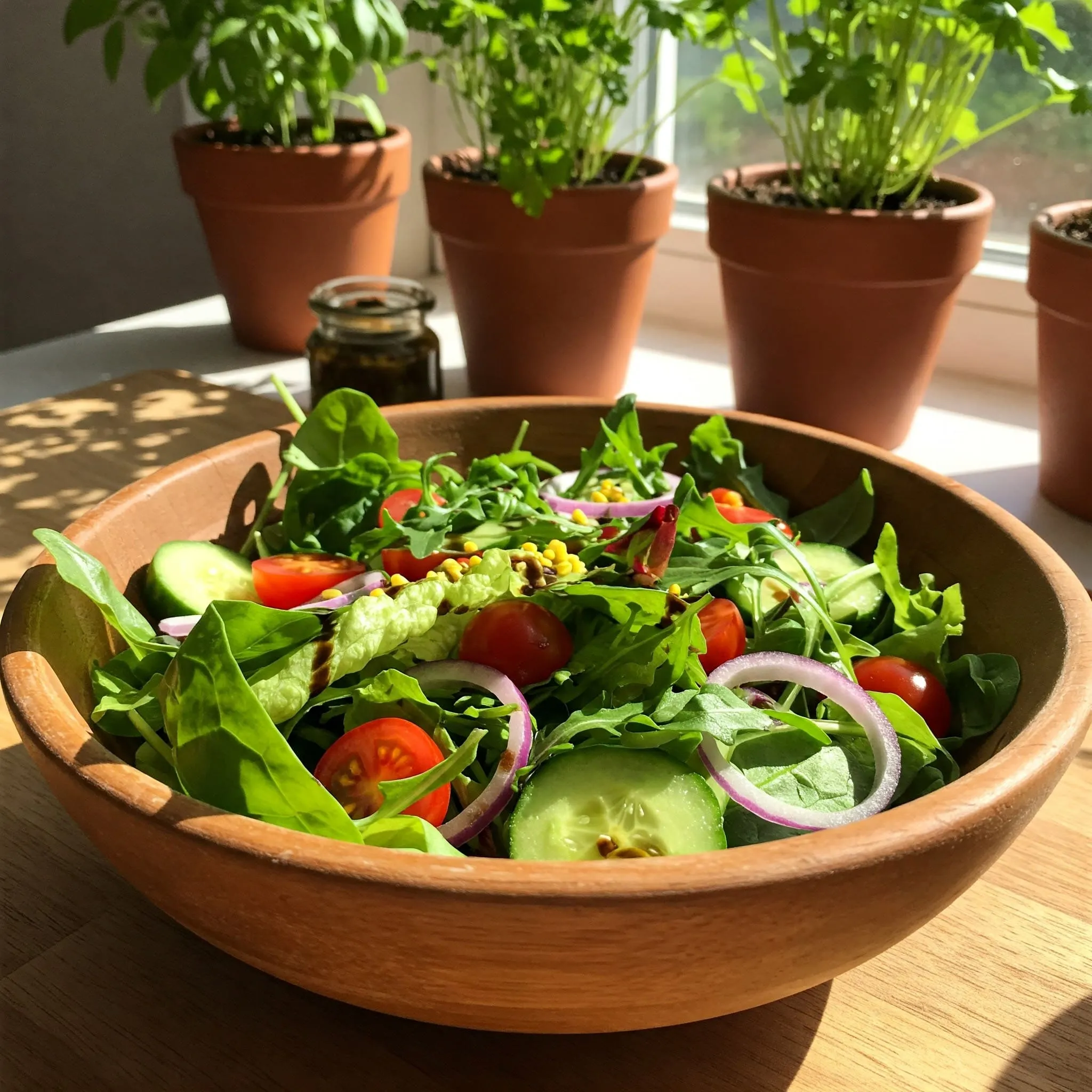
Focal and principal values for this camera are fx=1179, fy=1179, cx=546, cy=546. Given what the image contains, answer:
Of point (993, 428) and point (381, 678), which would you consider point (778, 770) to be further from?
point (993, 428)

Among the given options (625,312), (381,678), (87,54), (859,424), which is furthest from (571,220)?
(87,54)

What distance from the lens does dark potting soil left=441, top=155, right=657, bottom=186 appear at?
1.36 metres

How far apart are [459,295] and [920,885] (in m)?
1.01

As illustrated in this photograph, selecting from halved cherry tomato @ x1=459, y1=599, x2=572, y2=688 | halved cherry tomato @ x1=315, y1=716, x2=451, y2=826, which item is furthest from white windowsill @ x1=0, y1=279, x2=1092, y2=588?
halved cherry tomato @ x1=315, y1=716, x2=451, y2=826

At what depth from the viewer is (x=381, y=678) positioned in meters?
0.60

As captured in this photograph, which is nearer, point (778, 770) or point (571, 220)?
point (778, 770)

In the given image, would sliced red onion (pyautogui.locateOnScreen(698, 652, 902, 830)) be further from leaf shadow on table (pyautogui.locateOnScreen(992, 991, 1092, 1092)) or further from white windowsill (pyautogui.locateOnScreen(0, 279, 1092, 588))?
white windowsill (pyautogui.locateOnScreen(0, 279, 1092, 588))

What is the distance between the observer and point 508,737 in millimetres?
600

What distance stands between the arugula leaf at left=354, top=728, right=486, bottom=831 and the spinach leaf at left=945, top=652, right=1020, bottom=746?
286mm

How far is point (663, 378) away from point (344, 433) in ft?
2.44

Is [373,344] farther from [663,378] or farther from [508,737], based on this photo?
[508,737]

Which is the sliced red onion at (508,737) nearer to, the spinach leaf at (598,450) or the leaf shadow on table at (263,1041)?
the leaf shadow on table at (263,1041)

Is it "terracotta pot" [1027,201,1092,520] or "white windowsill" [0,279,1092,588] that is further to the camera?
"white windowsill" [0,279,1092,588]

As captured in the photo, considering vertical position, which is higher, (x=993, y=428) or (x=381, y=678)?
(x=381, y=678)
